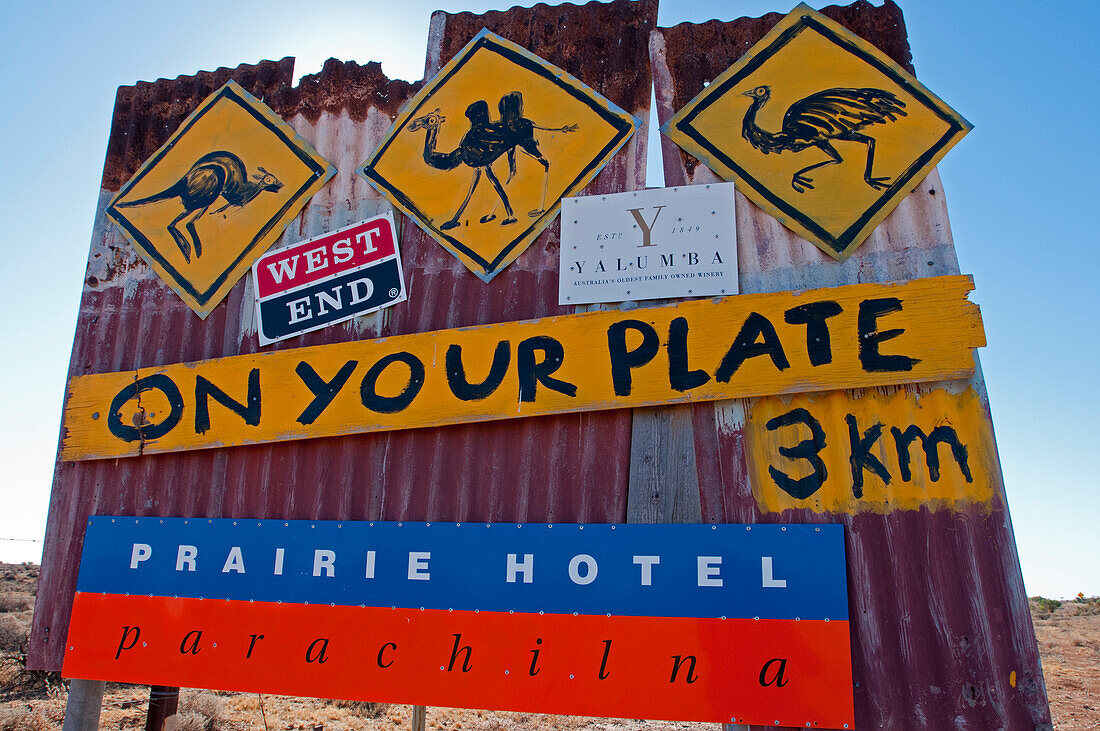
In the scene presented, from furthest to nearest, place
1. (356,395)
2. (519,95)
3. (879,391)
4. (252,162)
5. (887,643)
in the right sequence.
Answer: (252,162) < (519,95) < (356,395) < (879,391) < (887,643)

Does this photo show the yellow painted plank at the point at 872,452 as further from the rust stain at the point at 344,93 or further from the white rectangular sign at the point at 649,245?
the rust stain at the point at 344,93

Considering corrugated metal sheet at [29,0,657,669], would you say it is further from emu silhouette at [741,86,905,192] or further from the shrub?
the shrub

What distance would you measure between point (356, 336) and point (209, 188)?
166cm

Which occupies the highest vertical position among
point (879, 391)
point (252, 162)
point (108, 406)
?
point (252, 162)

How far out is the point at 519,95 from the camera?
14.8ft

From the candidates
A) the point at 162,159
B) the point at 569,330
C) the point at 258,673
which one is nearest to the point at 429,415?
the point at 569,330

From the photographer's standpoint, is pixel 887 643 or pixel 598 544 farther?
pixel 598 544

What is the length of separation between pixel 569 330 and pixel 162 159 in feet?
11.0

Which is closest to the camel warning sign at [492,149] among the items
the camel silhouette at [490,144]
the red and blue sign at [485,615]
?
the camel silhouette at [490,144]

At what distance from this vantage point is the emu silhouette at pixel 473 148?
4.37m

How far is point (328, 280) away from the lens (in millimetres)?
4500

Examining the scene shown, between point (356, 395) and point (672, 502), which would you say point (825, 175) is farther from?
point (356, 395)

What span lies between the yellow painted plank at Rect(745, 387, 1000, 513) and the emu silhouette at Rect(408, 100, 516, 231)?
2.04m

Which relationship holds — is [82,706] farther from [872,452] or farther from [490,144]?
[872,452]
